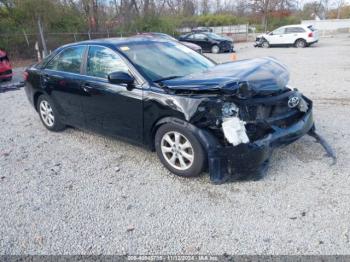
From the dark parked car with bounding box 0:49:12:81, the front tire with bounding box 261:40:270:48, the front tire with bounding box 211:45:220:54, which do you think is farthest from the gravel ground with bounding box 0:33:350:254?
the front tire with bounding box 261:40:270:48

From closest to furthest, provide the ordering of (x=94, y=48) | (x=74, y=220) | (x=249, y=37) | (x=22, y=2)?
1. (x=74, y=220)
2. (x=94, y=48)
3. (x=22, y=2)
4. (x=249, y=37)

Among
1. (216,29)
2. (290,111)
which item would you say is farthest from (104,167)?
(216,29)

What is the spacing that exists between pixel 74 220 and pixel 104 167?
110 cm

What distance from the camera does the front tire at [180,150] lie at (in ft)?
10.9

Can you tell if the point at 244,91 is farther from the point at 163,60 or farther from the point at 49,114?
the point at 49,114

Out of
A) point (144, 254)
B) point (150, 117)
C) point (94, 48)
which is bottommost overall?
point (144, 254)

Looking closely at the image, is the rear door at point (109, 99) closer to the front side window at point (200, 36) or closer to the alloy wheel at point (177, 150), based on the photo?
the alloy wheel at point (177, 150)

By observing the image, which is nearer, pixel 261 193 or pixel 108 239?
pixel 108 239

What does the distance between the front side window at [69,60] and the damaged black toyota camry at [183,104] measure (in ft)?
0.06

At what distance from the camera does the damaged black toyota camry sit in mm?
3188

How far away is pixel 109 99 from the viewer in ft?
13.2

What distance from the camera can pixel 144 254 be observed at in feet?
8.19

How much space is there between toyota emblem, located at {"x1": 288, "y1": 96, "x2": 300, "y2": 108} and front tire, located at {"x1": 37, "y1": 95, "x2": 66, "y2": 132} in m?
3.63

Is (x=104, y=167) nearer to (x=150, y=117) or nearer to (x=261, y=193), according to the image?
(x=150, y=117)
